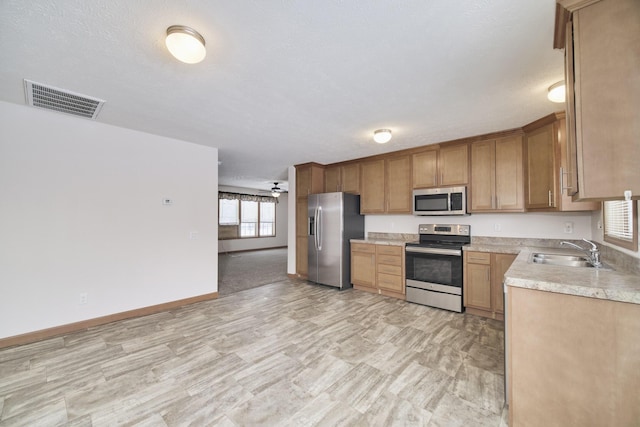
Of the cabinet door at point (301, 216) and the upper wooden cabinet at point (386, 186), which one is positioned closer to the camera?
the upper wooden cabinet at point (386, 186)

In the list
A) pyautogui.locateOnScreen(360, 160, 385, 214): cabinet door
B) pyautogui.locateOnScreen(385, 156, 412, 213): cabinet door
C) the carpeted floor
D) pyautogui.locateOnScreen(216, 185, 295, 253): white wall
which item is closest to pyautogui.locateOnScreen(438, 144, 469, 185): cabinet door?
pyautogui.locateOnScreen(385, 156, 412, 213): cabinet door

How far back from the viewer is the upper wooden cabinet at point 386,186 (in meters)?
4.33

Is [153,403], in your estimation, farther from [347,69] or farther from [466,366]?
[347,69]

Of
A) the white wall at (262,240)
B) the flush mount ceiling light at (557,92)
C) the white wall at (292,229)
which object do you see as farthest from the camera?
the white wall at (262,240)

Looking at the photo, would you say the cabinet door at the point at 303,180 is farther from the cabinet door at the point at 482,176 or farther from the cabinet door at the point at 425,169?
the cabinet door at the point at 482,176

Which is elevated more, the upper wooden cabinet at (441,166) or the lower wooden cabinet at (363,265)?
the upper wooden cabinet at (441,166)

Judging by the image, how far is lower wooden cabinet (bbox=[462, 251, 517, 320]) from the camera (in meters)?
3.23

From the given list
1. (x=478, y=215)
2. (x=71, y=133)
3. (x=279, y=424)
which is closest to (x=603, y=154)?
(x=279, y=424)

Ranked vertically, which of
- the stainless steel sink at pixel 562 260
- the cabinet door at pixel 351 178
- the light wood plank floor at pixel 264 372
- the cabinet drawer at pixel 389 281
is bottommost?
the light wood plank floor at pixel 264 372

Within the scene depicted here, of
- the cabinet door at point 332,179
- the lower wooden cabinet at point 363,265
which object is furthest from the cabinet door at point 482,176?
the cabinet door at point 332,179

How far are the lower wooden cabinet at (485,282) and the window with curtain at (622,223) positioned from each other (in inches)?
37.7

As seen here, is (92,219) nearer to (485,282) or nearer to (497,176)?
(485,282)

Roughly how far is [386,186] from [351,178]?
0.78 m

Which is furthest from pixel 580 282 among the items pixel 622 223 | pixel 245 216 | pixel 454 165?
pixel 245 216
